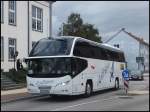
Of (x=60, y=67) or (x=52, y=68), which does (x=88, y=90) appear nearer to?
(x=60, y=67)

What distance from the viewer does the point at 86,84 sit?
2430 centimetres

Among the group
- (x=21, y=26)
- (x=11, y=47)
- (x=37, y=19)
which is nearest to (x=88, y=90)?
(x=11, y=47)

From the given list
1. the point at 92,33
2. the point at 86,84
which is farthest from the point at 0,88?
the point at 92,33

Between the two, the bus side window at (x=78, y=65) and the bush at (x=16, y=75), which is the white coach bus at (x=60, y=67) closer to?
the bus side window at (x=78, y=65)

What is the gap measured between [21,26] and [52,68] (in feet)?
56.1

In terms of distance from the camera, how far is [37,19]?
41.5 metres

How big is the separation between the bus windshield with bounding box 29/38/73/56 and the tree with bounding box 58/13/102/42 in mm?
40224

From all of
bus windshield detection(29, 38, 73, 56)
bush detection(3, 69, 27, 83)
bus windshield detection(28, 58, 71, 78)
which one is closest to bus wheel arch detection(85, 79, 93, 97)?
bus windshield detection(28, 58, 71, 78)

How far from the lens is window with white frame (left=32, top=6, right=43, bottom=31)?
40.9 meters

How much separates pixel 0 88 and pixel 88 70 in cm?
731

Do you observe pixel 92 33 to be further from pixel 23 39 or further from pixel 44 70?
pixel 44 70

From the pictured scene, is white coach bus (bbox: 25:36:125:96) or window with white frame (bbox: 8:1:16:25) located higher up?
window with white frame (bbox: 8:1:16:25)

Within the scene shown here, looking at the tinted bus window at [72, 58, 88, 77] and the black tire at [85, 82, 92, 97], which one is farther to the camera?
the black tire at [85, 82, 92, 97]

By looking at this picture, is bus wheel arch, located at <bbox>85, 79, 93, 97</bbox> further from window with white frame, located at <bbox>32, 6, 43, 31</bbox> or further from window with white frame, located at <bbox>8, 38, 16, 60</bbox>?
window with white frame, located at <bbox>32, 6, 43, 31</bbox>
